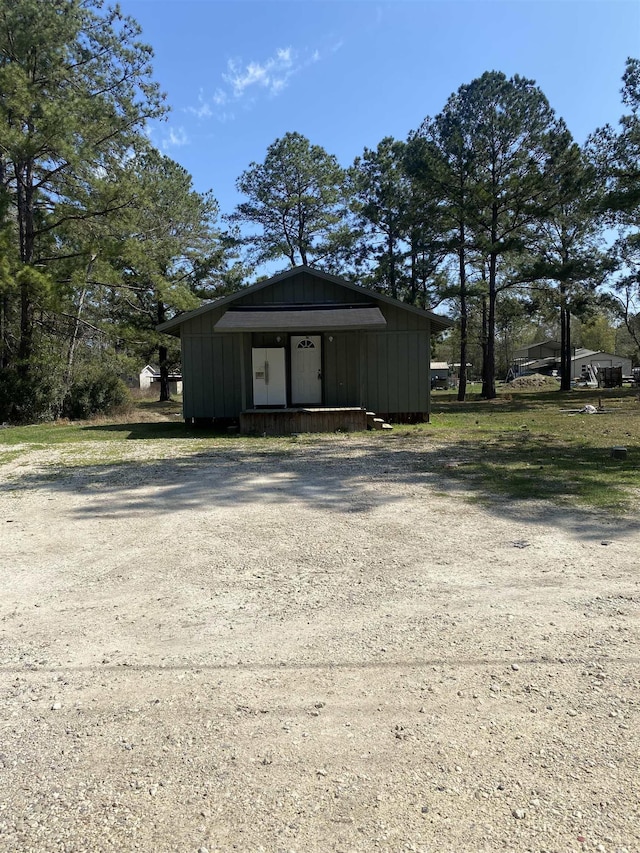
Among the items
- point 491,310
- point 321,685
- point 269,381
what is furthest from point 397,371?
point 321,685

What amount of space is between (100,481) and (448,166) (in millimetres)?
22784

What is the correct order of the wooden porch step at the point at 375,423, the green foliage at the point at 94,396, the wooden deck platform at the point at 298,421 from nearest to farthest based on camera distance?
the wooden deck platform at the point at 298,421 < the wooden porch step at the point at 375,423 < the green foliage at the point at 94,396

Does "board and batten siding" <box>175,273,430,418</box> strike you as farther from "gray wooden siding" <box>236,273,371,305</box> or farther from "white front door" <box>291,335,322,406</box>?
"white front door" <box>291,335,322,406</box>

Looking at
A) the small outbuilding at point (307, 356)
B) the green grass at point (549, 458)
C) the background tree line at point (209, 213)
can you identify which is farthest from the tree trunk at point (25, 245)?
the green grass at point (549, 458)

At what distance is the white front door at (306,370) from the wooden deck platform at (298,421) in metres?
1.39

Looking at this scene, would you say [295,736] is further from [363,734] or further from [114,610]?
[114,610]

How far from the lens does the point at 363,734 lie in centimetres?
221

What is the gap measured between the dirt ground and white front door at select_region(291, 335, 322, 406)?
32.0 ft

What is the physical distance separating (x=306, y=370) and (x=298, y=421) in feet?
6.86

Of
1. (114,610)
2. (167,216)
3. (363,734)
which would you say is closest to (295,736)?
(363,734)

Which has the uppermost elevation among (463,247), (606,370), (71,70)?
(71,70)

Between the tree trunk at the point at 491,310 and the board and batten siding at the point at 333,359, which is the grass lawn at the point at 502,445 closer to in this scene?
the board and batten siding at the point at 333,359

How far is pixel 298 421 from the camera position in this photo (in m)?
13.3

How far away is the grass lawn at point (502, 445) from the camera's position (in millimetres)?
6641
